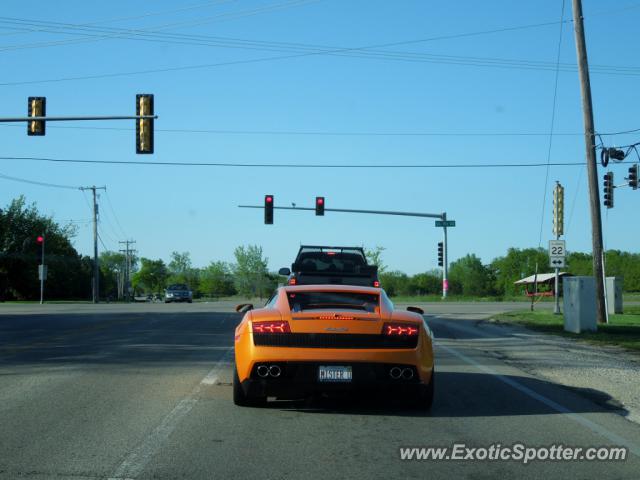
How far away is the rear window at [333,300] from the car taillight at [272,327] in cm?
57

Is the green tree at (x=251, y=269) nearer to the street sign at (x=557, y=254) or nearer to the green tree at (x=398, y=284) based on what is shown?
the green tree at (x=398, y=284)

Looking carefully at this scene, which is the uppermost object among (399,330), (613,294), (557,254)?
(557,254)

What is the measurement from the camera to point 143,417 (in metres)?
7.90

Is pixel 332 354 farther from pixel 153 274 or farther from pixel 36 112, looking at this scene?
pixel 153 274

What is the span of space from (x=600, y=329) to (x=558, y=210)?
7493 mm

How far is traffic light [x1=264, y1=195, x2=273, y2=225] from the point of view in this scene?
40875 millimetres

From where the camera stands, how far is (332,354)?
25.1ft

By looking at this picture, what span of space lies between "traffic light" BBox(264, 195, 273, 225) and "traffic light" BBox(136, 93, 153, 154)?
61.8 ft

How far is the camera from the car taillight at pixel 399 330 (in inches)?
308

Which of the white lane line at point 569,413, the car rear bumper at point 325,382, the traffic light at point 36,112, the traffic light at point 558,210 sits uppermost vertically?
the traffic light at point 36,112

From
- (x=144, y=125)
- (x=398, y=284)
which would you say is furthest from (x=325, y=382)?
(x=398, y=284)

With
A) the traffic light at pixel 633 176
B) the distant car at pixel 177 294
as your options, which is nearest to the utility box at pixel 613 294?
the traffic light at pixel 633 176

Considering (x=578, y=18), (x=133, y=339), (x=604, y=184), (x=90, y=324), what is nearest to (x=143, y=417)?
(x=133, y=339)

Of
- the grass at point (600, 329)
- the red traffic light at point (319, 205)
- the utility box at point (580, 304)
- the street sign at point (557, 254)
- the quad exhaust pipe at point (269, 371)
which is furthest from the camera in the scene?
the red traffic light at point (319, 205)
